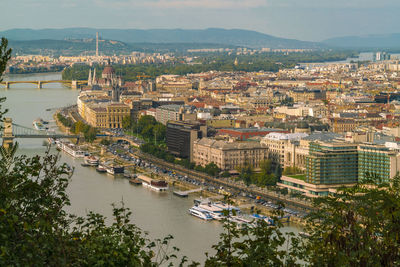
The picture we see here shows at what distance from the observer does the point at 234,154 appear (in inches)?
610

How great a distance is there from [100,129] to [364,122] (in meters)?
7.03

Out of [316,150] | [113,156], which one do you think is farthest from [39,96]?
[316,150]

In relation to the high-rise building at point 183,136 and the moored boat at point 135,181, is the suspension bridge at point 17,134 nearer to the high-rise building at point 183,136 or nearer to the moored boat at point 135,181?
the high-rise building at point 183,136

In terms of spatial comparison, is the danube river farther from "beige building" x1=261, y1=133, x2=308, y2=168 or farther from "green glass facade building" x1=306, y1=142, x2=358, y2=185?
"beige building" x1=261, y1=133, x2=308, y2=168

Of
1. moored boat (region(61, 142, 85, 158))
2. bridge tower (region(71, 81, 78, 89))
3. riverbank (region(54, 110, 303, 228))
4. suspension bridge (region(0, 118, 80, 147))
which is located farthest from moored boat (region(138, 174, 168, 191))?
bridge tower (region(71, 81, 78, 89))

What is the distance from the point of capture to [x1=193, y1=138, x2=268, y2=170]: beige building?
15430 mm

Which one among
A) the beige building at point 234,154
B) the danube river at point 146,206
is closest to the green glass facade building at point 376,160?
the danube river at point 146,206

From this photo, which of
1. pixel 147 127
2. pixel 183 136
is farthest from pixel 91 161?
pixel 147 127

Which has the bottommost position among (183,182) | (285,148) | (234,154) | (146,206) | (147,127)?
(183,182)

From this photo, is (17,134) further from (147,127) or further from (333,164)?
(333,164)

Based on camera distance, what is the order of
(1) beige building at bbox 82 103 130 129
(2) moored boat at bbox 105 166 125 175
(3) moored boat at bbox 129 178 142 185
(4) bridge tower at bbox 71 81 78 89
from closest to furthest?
1. (3) moored boat at bbox 129 178 142 185
2. (2) moored boat at bbox 105 166 125 175
3. (1) beige building at bbox 82 103 130 129
4. (4) bridge tower at bbox 71 81 78 89

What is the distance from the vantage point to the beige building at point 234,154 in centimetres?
1543

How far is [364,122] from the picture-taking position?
21172 mm

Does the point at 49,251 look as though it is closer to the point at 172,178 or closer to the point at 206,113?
the point at 172,178
